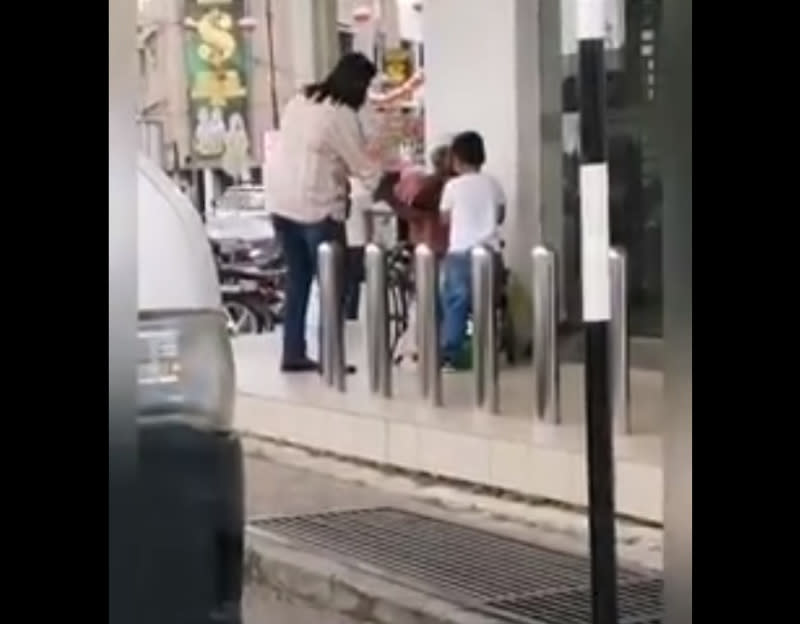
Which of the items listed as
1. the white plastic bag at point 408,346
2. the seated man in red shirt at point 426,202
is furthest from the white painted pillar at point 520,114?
the white plastic bag at point 408,346

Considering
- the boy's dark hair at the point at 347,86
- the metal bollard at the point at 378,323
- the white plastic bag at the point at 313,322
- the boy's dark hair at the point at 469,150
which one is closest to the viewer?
the metal bollard at the point at 378,323

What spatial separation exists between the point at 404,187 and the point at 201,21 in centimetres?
526

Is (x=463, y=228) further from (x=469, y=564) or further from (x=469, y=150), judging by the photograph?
(x=469, y=564)

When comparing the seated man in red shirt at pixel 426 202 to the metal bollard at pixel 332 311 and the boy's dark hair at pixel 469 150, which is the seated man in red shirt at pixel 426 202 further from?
the metal bollard at pixel 332 311

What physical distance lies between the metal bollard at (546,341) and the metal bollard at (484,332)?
1.04 feet

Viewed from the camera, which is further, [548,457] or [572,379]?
[572,379]

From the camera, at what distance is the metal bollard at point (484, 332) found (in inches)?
375

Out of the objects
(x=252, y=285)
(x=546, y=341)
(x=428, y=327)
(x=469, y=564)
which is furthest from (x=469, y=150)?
(x=469, y=564)

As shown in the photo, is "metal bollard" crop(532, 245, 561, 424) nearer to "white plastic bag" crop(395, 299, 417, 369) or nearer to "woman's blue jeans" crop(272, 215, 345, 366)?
"woman's blue jeans" crop(272, 215, 345, 366)

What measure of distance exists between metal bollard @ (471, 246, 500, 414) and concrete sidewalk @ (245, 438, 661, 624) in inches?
30.2

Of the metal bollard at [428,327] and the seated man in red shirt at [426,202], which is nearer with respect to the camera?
the metal bollard at [428,327]
